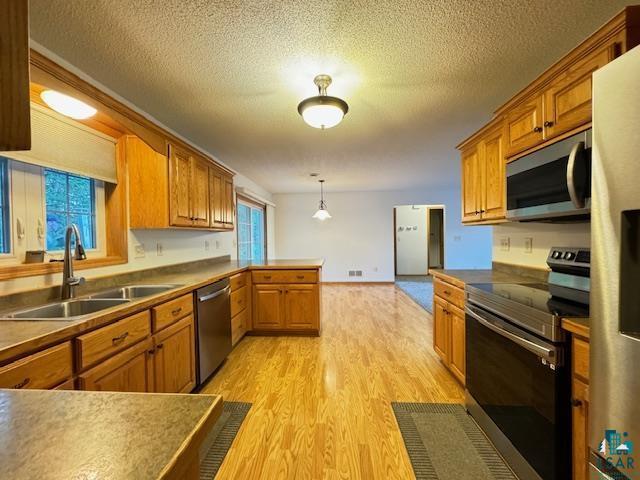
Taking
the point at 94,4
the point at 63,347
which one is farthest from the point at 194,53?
the point at 63,347

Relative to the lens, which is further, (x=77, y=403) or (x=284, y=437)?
(x=284, y=437)

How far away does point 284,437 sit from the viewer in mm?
1758

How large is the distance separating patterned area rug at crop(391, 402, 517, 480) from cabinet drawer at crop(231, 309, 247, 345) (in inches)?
69.3

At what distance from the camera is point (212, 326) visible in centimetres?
247

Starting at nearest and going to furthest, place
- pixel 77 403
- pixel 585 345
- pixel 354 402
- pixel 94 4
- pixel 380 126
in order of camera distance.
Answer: pixel 77 403
pixel 585 345
pixel 94 4
pixel 354 402
pixel 380 126

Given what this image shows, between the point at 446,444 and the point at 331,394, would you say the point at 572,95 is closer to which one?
the point at 446,444

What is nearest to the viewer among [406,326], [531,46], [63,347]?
[63,347]

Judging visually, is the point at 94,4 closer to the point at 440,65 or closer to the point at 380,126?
the point at 440,65

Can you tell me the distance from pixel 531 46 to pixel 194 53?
1982 mm

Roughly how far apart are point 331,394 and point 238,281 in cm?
161

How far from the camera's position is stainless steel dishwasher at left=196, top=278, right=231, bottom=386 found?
2.29 metres

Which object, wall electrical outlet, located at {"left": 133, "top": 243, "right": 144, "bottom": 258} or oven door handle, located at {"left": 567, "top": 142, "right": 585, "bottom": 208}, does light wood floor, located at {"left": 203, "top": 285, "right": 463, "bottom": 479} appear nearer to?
wall electrical outlet, located at {"left": 133, "top": 243, "right": 144, "bottom": 258}

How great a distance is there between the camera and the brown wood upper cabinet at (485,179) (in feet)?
7.11

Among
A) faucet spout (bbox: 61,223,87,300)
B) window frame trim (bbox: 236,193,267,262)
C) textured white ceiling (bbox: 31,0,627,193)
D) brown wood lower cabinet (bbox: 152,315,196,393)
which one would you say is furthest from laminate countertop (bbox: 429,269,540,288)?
A: window frame trim (bbox: 236,193,267,262)
